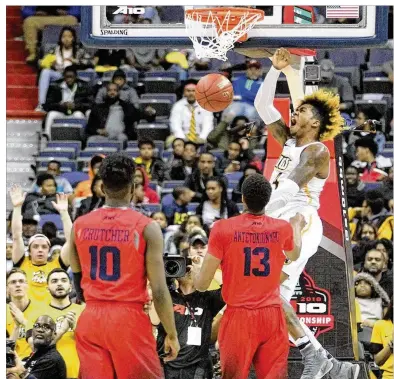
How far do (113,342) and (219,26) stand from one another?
2895 mm

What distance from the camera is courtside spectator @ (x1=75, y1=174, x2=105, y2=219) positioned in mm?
12891

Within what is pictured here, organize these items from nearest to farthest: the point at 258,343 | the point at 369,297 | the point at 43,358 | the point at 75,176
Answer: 1. the point at 258,343
2. the point at 43,358
3. the point at 369,297
4. the point at 75,176

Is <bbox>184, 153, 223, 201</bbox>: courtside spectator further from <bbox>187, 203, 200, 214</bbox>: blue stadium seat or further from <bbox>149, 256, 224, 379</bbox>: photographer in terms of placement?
<bbox>149, 256, 224, 379</bbox>: photographer

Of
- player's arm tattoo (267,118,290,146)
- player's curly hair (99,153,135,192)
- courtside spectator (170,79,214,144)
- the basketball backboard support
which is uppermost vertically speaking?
the basketball backboard support

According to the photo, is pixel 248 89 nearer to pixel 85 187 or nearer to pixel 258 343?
pixel 85 187

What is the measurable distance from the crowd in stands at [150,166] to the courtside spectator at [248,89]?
0.7 inches

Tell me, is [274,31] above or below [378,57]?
above

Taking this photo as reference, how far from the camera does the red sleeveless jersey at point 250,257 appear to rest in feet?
26.3

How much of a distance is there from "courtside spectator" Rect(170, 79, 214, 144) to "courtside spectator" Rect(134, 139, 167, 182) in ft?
2.36

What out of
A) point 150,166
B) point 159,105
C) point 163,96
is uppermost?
point 163,96

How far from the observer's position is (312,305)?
953 cm

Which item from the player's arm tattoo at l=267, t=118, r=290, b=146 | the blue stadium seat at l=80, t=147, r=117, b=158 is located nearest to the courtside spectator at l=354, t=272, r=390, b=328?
the player's arm tattoo at l=267, t=118, r=290, b=146

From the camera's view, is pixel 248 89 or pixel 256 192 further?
pixel 248 89

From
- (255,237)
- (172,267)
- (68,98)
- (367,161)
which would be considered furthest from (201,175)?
(255,237)
